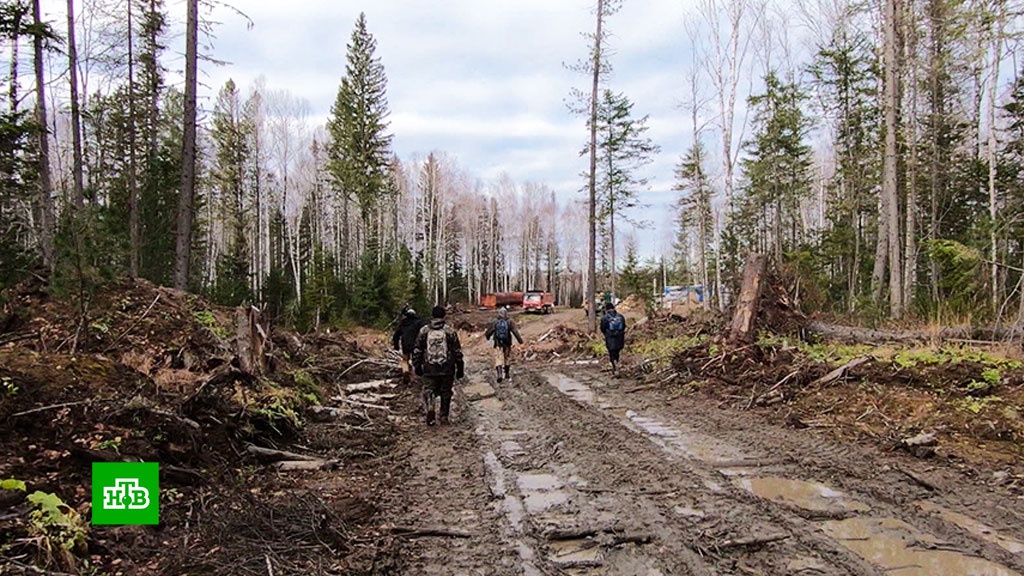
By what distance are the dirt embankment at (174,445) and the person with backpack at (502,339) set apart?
5.31 meters

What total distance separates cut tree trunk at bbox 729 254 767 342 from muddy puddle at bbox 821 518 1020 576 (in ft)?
25.9

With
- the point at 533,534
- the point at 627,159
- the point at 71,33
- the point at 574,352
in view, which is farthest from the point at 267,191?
the point at 533,534

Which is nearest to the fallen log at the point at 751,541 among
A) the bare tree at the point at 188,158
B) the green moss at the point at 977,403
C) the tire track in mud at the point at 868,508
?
the tire track in mud at the point at 868,508

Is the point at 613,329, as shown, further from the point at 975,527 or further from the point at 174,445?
the point at 174,445

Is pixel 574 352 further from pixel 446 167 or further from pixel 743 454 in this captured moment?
pixel 446 167

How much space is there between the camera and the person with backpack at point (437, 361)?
8.84m

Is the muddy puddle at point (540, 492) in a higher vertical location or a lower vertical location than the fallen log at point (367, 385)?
higher

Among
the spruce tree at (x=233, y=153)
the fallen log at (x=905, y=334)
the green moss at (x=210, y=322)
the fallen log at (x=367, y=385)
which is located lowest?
the fallen log at (x=367, y=385)

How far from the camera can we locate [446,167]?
54.8 m

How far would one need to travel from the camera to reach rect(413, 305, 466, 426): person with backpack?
884 cm

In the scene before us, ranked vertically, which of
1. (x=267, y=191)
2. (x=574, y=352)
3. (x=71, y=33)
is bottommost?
(x=574, y=352)

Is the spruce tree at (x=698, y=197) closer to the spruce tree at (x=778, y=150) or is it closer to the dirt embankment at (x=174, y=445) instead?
the spruce tree at (x=778, y=150)

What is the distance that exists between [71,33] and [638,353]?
2378 cm

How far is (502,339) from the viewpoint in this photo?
14.1 metres
